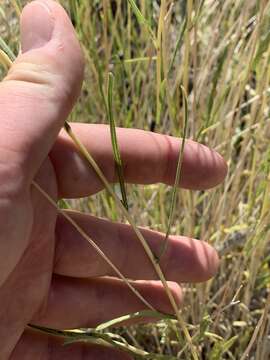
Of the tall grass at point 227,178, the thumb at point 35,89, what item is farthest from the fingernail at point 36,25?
the tall grass at point 227,178

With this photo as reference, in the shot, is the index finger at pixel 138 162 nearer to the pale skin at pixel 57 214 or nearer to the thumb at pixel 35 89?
the pale skin at pixel 57 214

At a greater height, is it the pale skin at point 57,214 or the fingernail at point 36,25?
the fingernail at point 36,25

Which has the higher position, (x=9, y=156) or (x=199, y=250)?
(x=9, y=156)

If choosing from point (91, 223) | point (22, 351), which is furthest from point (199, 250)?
point (22, 351)

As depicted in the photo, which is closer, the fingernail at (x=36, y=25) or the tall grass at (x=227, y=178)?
the fingernail at (x=36, y=25)

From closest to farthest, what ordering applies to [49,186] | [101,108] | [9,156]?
[9,156], [49,186], [101,108]

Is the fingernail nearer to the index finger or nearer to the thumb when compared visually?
the thumb

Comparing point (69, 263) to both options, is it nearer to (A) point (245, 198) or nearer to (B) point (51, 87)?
(B) point (51, 87)

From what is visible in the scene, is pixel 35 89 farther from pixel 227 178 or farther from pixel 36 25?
pixel 227 178
